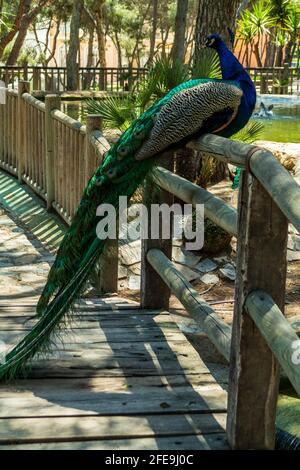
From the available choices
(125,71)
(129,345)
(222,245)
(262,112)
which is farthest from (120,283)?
(125,71)

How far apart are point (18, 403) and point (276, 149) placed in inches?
269

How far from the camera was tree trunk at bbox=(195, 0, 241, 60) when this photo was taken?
7.88 metres

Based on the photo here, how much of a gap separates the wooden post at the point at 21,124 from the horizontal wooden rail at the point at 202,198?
5144mm

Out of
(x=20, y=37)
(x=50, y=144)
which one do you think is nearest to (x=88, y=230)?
(x=50, y=144)

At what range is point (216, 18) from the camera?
7.91 m

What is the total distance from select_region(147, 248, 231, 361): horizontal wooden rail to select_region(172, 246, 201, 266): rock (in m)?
2.60

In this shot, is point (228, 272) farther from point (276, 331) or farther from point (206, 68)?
point (276, 331)

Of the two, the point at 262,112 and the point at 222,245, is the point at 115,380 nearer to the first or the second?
the point at 222,245

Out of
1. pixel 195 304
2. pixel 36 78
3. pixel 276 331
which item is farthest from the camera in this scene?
pixel 36 78

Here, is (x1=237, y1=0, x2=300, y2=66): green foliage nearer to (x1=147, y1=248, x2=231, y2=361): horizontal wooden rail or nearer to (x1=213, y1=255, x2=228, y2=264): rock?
(x1=213, y1=255, x2=228, y2=264): rock

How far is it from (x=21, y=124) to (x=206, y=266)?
10.6ft

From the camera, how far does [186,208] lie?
23.6 ft

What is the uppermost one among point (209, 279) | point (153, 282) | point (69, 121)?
point (69, 121)

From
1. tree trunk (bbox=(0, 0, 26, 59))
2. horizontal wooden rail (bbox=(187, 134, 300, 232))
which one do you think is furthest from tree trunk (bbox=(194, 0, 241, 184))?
tree trunk (bbox=(0, 0, 26, 59))
